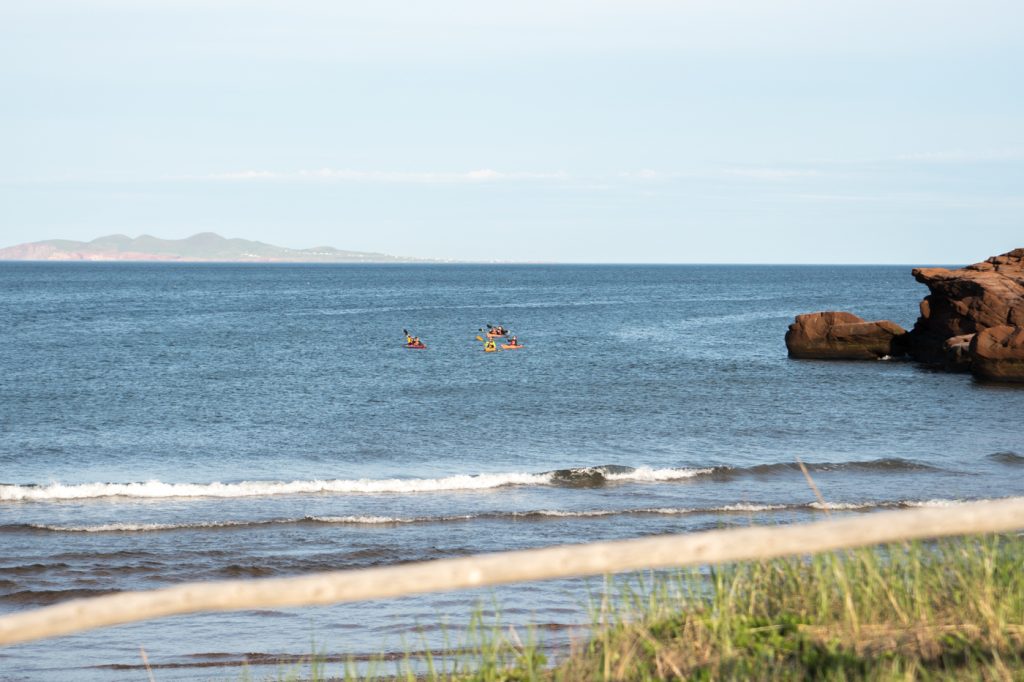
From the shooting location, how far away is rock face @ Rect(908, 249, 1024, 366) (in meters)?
43.2

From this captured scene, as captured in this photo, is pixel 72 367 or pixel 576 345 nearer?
pixel 72 367

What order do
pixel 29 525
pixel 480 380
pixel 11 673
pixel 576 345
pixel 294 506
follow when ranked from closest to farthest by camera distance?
pixel 11 673 < pixel 29 525 < pixel 294 506 < pixel 480 380 < pixel 576 345

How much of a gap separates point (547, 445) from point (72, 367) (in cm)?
3008

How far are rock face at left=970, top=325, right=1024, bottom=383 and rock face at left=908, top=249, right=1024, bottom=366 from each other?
1.74 metres

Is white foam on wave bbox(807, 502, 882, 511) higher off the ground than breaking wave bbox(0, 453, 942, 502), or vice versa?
white foam on wave bbox(807, 502, 882, 511)

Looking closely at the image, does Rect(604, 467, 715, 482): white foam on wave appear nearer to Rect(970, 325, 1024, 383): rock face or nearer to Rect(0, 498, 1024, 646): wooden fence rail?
Rect(0, 498, 1024, 646): wooden fence rail

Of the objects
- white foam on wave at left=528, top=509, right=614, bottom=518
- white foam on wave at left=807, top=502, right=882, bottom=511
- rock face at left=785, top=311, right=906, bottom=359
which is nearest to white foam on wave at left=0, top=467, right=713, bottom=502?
white foam on wave at left=528, top=509, right=614, bottom=518

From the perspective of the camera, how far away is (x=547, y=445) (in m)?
28.4

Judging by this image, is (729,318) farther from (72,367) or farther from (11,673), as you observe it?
(11,673)

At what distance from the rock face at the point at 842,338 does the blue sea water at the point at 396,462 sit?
1071mm

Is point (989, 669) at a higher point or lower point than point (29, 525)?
higher

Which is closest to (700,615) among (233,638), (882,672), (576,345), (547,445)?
(882,672)

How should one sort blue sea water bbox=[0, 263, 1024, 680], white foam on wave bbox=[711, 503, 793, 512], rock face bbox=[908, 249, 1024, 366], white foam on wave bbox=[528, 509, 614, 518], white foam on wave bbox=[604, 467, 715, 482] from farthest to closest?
1. rock face bbox=[908, 249, 1024, 366]
2. white foam on wave bbox=[604, 467, 715, 482]
3. white foam on wave bbox=[528, 509, 614, 518]
4. white foam on wave bbox=[711, 503, 793, 512]
5. blue sea water bbox=[0, 263, 1024, 680]

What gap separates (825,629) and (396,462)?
20.6 metres
